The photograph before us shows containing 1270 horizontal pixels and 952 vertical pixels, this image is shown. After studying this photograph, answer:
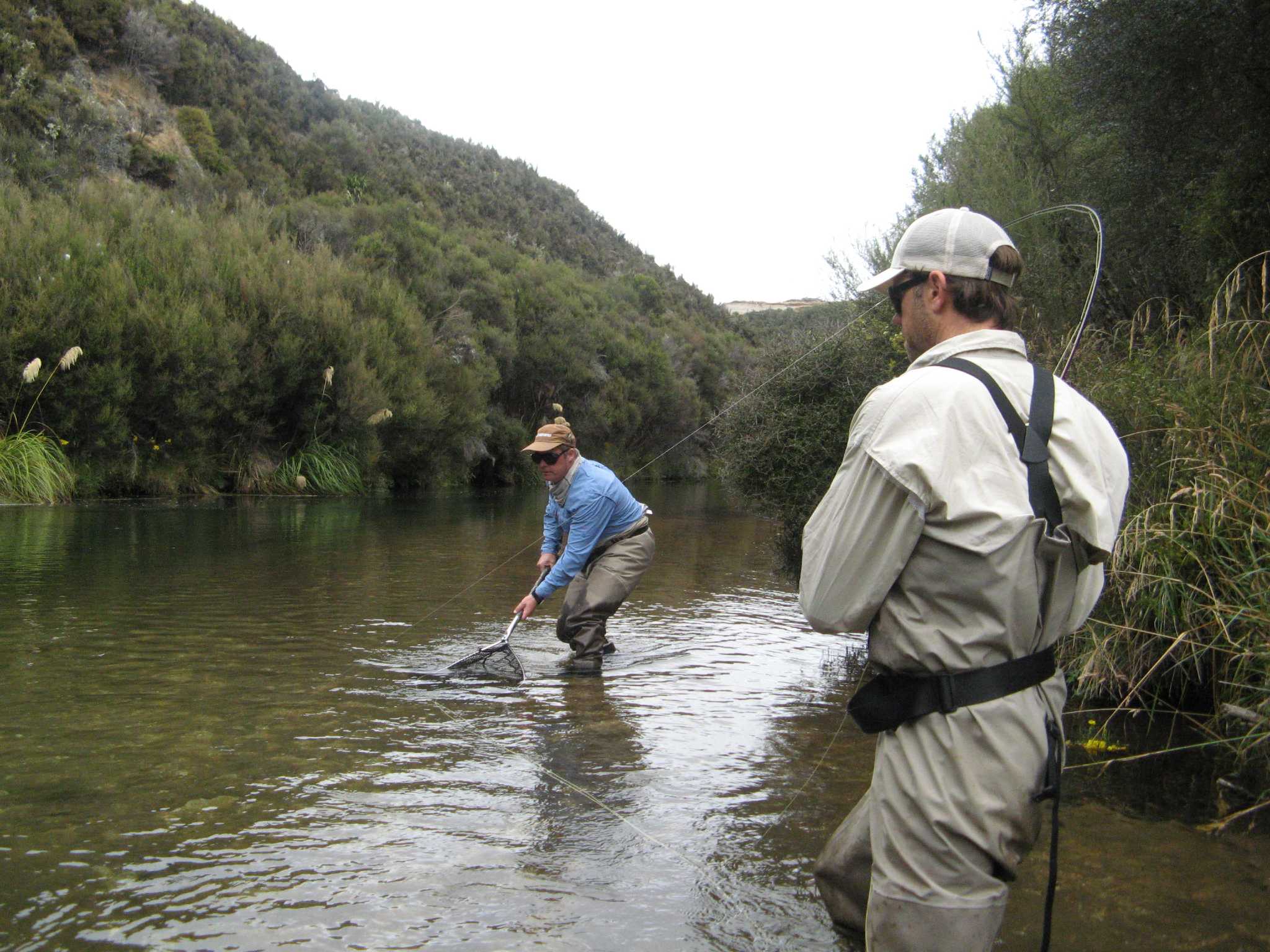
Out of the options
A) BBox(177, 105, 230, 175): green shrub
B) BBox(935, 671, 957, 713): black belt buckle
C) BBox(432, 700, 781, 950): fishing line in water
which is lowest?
BBox(432, 700, 781, 950): fishing line in water

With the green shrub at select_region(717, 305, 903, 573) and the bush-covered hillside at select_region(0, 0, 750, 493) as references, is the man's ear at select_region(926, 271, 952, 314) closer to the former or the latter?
the green shrub at select_region(717, 305, 903, 573)

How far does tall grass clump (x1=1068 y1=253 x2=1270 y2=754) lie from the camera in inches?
214

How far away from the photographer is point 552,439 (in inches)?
311

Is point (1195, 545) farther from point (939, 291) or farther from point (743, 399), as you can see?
point (743, 399)

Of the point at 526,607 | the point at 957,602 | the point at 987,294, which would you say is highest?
the point at 987,294

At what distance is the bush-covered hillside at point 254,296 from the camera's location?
21.3 metres

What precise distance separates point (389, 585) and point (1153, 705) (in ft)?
25.5

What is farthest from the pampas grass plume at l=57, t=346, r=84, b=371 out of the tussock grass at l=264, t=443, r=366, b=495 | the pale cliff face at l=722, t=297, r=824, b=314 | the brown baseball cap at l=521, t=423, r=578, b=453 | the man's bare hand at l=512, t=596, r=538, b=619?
the pale cliff face at l=722, t=297, r=824, b=314

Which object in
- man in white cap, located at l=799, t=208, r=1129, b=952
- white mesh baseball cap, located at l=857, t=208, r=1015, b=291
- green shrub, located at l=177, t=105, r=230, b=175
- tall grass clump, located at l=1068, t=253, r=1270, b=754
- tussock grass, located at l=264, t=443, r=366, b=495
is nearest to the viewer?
man in white cap, located at l=799, t=208, r=1129, b=952

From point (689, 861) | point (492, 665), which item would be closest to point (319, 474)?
point (492, 665)

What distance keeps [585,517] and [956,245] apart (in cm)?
557

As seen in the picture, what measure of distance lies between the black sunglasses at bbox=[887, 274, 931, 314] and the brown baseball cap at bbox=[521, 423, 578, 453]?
500cm

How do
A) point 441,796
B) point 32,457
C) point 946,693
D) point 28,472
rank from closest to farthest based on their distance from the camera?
1. point 946,693
2. point 441,796
3. point 28,472
4. point 32,457

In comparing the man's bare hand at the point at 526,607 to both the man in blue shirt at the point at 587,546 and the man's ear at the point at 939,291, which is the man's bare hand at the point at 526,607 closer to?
the man in blue shirt at the point at 587,546
